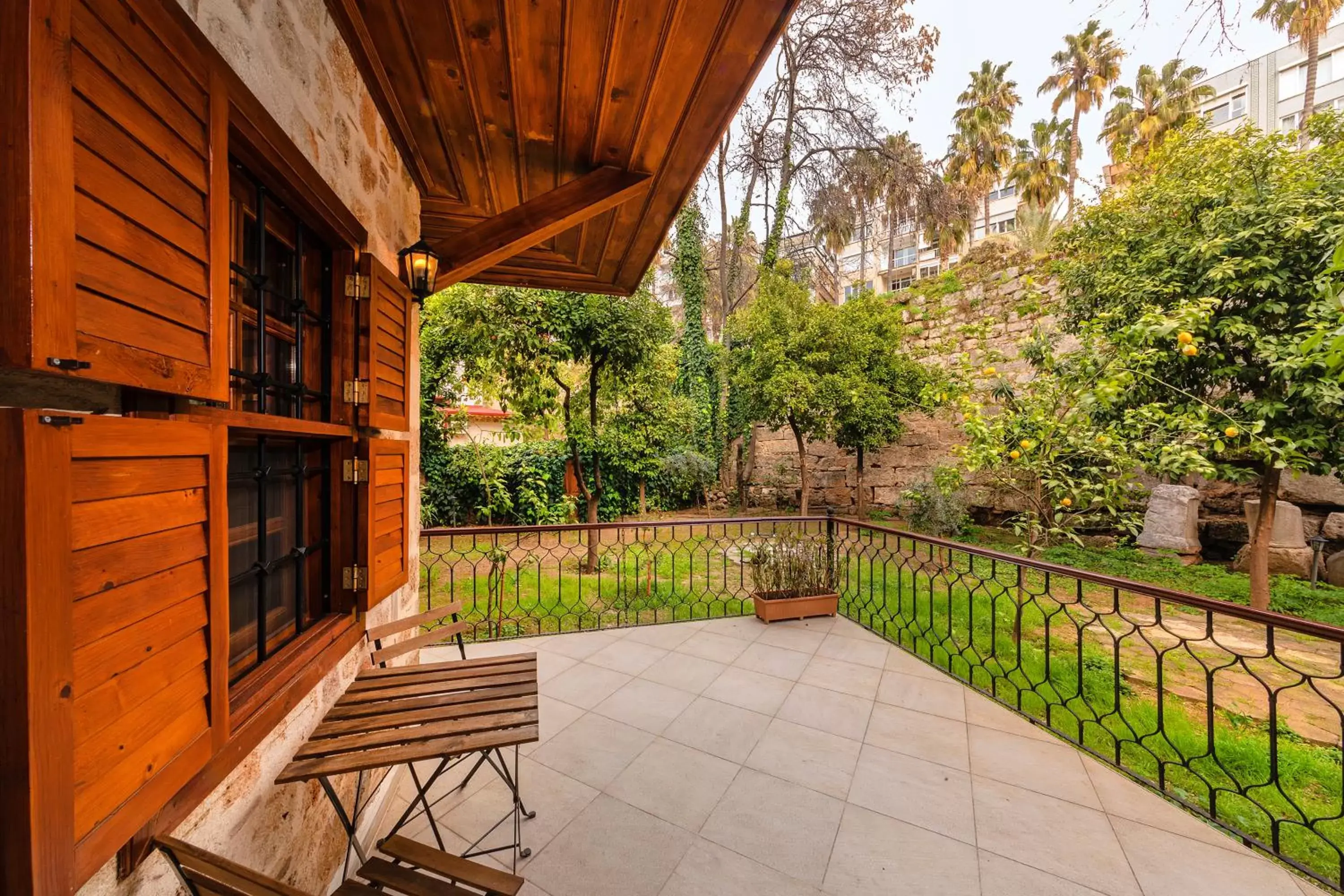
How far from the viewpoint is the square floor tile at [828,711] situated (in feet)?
8.21

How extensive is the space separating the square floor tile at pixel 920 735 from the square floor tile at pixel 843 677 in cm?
18

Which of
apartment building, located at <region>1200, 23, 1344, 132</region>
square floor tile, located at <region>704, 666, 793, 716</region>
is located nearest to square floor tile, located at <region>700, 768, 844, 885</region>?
square floor tile, located at <region>704, 666, 793, 716</region>

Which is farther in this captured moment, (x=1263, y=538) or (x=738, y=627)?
(x=1263, y=538)

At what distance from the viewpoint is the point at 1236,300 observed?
14.6 ft

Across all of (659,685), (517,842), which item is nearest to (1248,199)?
(659,685)

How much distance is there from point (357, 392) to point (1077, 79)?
54.8 ft

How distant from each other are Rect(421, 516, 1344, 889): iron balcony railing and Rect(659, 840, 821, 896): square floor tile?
1480mm

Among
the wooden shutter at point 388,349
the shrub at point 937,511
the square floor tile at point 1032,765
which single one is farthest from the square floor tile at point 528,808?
the shrub at point 937,511

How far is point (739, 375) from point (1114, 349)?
199 inches

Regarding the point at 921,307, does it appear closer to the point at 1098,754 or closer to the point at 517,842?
the point at 1098,754

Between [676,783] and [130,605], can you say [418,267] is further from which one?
[676,783]

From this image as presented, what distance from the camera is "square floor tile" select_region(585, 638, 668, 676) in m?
3.15

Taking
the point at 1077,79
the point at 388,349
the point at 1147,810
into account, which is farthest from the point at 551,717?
the point at 1077,79

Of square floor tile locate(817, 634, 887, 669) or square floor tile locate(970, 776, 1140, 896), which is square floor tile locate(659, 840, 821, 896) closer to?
square floor tile locate(970, 776, 1140, 896)
